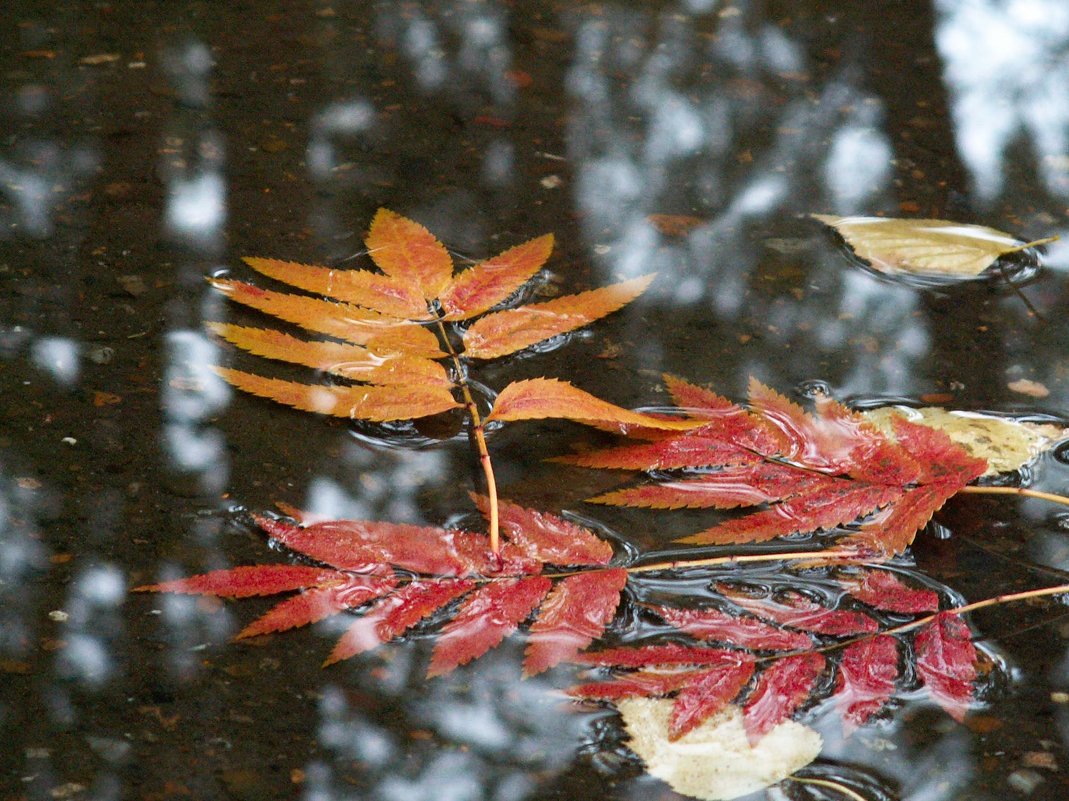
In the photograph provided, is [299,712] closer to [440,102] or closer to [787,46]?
[440,102]

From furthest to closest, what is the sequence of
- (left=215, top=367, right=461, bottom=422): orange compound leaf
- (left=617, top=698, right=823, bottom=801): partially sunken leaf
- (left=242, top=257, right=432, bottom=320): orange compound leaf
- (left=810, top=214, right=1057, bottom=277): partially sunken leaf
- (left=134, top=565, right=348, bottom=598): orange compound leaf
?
1. (left=810, top=214, right=1057, bottom=277): partially sunken leaf
2. (left=242, top=257, right=432, bottom=320): orange compound leaf
3. (left=215, top=367, right=461, bottom=422): orange compound leaf
4. (left=134, top=565, right=348, bottom=598): orange compound leaf
5. (left=617, top=698, right=823, bottom=801): partially sunken leaf

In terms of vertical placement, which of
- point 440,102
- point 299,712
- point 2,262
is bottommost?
point 299,712

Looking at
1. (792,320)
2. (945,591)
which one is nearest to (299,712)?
(945,591)

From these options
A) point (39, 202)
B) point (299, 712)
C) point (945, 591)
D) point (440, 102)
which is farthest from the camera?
point (440, 102)

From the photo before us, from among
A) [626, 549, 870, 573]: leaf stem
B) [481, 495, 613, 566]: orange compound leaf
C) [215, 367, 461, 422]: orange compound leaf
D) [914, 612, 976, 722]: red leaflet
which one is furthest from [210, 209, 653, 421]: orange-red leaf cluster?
[914, 612, 976, 722]: red leaflet

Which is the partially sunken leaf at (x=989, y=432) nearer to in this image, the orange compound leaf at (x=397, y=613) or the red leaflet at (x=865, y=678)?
the red leaflet at (x=865, y=678)

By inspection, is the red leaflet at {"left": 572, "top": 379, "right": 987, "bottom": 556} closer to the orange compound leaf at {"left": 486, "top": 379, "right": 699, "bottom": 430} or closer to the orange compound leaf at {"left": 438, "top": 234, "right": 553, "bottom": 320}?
A: the orange compound leaf at {"left": 486, "top": 379, "right": 699, "bottom": 430}

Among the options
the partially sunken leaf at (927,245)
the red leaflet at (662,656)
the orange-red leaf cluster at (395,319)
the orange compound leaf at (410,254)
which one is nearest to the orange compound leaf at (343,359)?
the orange-red leaf cluster at (395,319)
